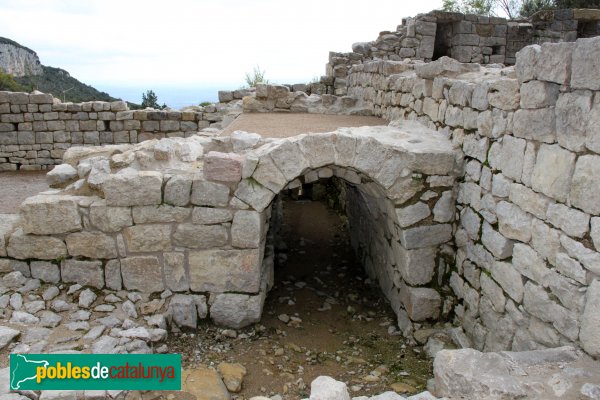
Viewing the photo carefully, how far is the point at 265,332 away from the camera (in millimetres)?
5020

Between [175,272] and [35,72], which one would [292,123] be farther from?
[35,72]

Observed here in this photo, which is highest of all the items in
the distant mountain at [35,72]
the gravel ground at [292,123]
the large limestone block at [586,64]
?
the distant mountain at [35,72]

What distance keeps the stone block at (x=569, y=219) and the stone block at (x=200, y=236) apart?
9.30 feet

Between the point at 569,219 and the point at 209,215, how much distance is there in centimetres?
302

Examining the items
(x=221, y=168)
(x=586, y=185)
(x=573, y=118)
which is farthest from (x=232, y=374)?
(x=573, y=118)

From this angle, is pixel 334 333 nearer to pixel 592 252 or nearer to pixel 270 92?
pixel 592 252

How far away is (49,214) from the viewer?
4.62m

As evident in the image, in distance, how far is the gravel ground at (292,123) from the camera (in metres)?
Result: 6.25

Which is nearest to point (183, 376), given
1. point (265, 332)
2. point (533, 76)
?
point (265, 332)

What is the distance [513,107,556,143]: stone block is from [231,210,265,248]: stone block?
7.86 ft

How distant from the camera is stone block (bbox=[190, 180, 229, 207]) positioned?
180 inches

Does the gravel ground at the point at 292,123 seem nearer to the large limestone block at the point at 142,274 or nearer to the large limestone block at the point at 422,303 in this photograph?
the large limestone block at the point at 142,274

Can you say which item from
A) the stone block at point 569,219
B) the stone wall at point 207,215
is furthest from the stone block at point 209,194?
the stone block at point 569,219

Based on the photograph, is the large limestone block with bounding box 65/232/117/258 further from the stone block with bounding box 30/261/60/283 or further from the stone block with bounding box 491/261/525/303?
the stone block with bounding box 491/261/525/303
